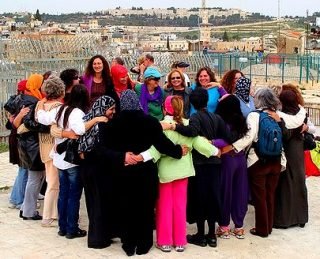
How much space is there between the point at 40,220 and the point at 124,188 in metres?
1.74

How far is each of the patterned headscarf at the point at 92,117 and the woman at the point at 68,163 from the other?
0.05 m

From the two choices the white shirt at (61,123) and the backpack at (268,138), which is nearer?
the white shirt at (61,123)

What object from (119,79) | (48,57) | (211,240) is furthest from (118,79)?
(48,57)

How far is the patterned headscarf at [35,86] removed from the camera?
631cm

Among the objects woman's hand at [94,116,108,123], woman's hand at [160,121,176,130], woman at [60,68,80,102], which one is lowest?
woman's hand at [160,121,176,130]

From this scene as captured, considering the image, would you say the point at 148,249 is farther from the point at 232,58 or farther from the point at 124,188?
the point at 232,58

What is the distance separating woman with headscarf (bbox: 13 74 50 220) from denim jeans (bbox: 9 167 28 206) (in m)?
0.40

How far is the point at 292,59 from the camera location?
125ft

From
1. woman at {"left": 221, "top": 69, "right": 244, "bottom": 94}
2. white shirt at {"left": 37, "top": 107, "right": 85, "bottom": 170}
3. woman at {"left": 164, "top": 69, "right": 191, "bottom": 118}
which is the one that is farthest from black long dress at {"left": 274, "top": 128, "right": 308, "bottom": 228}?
white shirt at {"left": 37, "top": 107, "right": 85, "bottom": 170}

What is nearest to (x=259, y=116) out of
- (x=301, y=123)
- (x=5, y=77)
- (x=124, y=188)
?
(x=301, y=123)

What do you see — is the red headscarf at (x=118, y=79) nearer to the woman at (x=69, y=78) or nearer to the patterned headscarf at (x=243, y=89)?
the woman at (x=69, y=78)

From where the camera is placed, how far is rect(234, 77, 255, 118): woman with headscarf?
20.1ft

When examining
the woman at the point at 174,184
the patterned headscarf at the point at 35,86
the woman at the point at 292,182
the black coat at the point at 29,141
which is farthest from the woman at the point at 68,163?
the woman at the point at 292,182

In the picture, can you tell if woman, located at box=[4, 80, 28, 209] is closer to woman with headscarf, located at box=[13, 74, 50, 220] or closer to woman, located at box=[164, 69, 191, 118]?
woman with headscarf, located at box=[13, 74, 50, 220]
